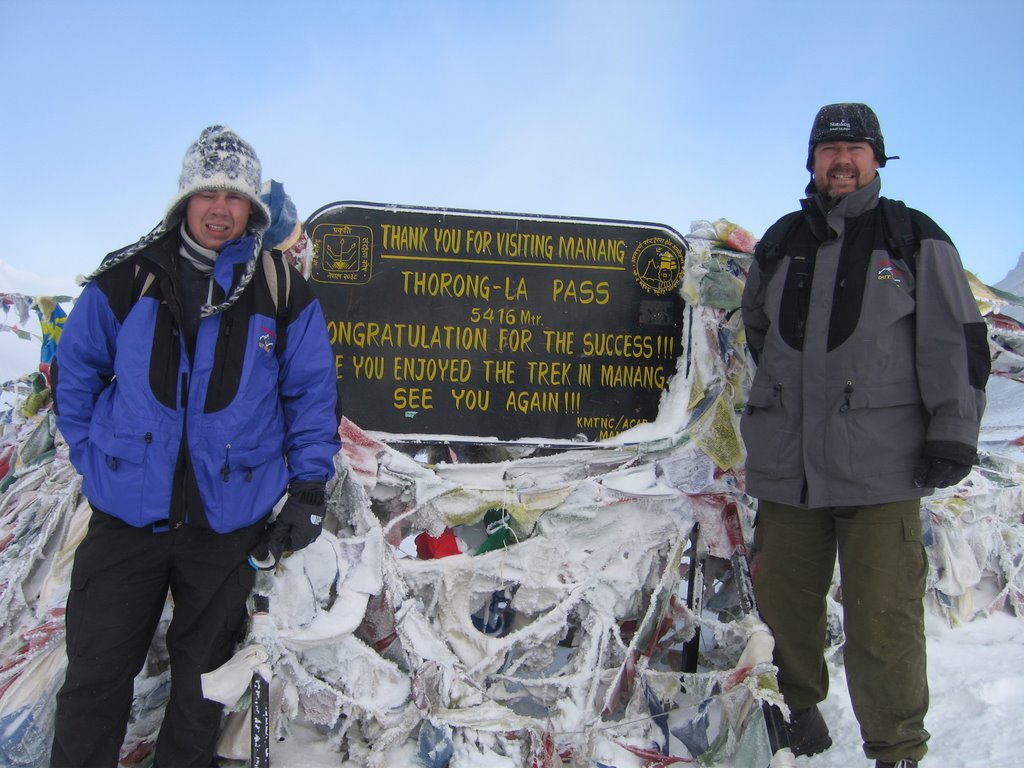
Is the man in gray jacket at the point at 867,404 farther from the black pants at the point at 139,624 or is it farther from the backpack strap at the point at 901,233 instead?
the black pants at the point at 139,624

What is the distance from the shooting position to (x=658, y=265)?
349cm

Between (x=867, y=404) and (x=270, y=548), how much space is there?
200 cm

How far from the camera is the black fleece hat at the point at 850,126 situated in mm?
2672

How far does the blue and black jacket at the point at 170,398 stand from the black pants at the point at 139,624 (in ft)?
0.33

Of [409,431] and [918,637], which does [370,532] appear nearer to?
[409,431]

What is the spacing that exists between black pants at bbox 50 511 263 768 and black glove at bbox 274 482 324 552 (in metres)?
0.13

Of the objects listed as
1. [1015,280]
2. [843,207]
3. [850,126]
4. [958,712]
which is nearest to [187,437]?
[843,207]

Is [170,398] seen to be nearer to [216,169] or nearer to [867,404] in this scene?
[216,169]

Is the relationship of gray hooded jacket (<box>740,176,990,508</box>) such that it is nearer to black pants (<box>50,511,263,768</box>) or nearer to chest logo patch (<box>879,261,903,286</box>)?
chest logo patch (<box>879,261,903,286</box>)

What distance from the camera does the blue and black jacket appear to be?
2.25 meters

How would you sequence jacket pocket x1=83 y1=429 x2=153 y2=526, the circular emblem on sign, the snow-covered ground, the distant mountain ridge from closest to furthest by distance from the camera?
jacket pocket x1=83 y1=429 x2=153 y2=526 < the snow-covered ground < the circular emblem on sign < the distant mountain ridge

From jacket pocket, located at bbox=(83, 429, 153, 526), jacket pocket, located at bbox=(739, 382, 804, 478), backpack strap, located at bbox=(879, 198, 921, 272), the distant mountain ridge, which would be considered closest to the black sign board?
jacket pocket, located at bbox=(739, 382, 804, 478)

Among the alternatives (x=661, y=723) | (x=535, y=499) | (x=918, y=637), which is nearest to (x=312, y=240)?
(x=535, y=499)

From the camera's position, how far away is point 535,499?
330cm
